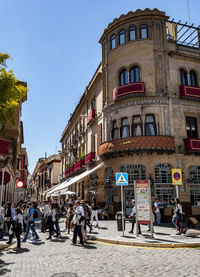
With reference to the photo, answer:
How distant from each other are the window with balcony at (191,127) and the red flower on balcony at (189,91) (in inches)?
76.5

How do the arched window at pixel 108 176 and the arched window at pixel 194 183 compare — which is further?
the arched window at pixel 108 176

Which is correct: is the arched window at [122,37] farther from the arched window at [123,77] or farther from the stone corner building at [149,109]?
the arched window at [123,77]

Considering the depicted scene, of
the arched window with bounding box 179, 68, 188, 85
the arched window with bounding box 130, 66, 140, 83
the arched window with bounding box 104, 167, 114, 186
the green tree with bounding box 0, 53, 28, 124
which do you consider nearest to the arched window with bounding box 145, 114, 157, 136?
the arched window with bounding box 130, 66, 140, 83

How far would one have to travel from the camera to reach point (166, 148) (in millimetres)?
19359

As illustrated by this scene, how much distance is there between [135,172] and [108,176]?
2.85 metres

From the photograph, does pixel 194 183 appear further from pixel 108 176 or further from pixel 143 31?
pixel 143 31

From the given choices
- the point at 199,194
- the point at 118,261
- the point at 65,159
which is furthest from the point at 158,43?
the point at 65,159

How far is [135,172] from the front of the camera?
20.0 meters

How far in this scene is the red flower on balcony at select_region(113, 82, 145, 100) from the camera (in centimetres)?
2083

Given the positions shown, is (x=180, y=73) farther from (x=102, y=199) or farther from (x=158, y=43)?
(x=102, y=199)

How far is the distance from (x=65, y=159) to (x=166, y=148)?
30.0 meters

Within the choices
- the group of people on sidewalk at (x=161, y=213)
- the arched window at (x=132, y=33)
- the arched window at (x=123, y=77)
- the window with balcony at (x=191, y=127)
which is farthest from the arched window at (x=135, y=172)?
the arched window at (x=132, y=33)

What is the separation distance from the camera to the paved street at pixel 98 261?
6.11 m

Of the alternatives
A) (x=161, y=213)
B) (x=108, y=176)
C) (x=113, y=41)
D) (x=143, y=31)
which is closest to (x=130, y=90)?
(x=143, y=31)
